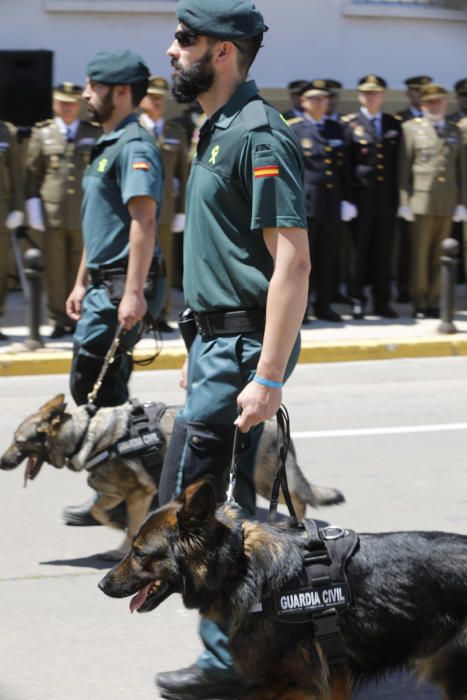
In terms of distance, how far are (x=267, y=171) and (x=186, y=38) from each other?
0.53 meters

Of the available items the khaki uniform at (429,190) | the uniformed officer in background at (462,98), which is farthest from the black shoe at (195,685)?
the uniformed officer in background at (462,98)

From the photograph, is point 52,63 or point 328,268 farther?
point 52,63

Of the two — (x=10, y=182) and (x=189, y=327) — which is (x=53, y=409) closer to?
(x=189, y=327)

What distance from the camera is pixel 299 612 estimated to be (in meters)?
3.65

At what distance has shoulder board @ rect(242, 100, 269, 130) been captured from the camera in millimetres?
4047

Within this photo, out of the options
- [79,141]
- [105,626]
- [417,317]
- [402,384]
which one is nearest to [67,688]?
[105,626]

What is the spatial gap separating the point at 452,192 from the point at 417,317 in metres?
1.19

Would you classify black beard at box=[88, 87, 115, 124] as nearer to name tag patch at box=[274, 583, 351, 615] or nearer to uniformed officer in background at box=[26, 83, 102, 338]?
name tag patch at box=[274, 583, 351, 615]

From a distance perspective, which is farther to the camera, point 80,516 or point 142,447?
point 80,516

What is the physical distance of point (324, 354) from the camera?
10.6m

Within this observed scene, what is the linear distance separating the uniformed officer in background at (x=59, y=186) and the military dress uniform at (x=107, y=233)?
497 cm

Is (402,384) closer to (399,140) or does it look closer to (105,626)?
(399,140)

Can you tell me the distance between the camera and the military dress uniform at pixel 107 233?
19.8 ft

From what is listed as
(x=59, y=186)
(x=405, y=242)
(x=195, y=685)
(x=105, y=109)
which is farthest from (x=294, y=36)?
(x=195, y=685)
